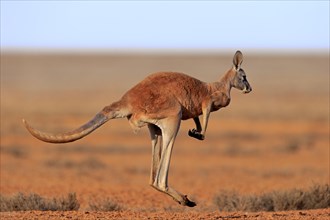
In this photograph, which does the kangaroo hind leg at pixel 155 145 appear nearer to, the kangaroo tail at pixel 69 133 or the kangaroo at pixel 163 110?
the kangaroo at pixel 163 110

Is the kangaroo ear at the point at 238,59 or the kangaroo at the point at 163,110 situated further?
the kangaroo ear at the point at 238,59

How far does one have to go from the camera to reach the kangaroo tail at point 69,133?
32.6ft

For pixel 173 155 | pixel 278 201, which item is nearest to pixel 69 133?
pixel 278 201

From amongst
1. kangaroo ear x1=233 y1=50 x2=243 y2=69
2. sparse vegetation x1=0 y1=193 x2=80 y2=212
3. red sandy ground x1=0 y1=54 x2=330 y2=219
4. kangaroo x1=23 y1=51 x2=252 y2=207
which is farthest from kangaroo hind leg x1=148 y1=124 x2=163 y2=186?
sparse vegetation x1=0 y1=193 x2=80 y2=212

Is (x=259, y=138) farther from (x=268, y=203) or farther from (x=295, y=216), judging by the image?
(x=295, y=216)

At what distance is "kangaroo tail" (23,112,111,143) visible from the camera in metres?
9.94

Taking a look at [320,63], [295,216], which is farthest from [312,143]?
[320,63]

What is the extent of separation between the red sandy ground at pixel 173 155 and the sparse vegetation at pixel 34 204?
1.26 feet

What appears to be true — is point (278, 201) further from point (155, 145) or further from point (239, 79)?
point (155, 145)

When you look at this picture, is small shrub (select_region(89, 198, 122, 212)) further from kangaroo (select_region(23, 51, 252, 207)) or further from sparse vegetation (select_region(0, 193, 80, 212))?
kangaroo (select_region(23, 51, 252, 207))

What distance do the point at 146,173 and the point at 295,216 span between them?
500 inches

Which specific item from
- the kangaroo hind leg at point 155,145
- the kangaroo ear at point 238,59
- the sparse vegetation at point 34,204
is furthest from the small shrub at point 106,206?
the kangaroo ear at point 238,59

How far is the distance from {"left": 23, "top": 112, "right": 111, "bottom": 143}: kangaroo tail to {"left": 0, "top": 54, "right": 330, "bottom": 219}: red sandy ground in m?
1.38

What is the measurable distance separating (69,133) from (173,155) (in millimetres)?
19449
